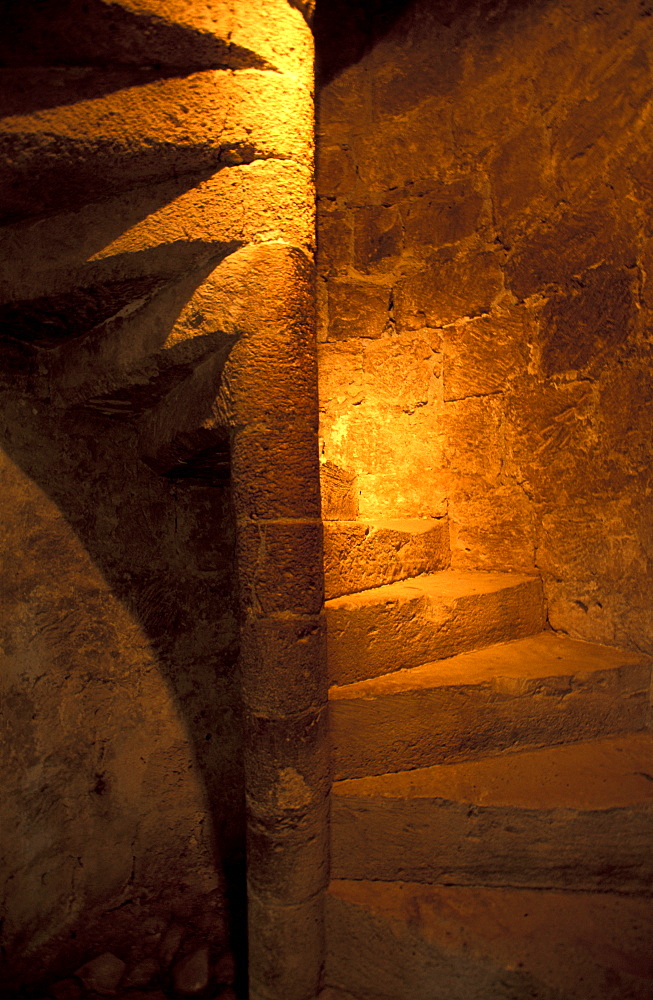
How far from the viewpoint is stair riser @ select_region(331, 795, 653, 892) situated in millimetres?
1518

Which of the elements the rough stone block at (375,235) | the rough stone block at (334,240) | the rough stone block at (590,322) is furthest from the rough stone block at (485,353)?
the rough stone block at (334,240)

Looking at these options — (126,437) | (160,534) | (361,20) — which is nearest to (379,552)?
(160,534)

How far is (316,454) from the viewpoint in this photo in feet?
5.30

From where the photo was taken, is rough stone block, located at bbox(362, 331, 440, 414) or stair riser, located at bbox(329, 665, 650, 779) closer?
stair riser, located at bbox(329, 665, 650, 779)

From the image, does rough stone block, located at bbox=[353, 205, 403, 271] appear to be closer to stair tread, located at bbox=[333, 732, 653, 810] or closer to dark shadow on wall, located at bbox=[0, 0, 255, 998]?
dark shadow on wall, located at bbox=[0, 0, 255, 998]

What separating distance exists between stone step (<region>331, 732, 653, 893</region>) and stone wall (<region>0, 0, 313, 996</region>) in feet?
2.30

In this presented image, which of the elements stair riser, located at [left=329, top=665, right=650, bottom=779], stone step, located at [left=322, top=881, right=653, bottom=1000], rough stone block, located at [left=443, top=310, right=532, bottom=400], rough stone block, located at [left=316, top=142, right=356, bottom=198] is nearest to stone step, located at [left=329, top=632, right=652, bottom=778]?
stair riser, located at [left=329, top=665, right=650, bottom=779]

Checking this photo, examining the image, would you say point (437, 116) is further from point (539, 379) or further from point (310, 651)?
point (310, 651)

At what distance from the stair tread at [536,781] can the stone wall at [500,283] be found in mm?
536

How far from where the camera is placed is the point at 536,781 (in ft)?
5.36

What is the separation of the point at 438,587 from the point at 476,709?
567 millimetres

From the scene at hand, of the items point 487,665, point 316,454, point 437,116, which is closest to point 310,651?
point 316,454

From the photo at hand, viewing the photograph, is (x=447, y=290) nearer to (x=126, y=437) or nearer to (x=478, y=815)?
(x=126, y=437)

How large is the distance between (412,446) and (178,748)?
5.72 feet
